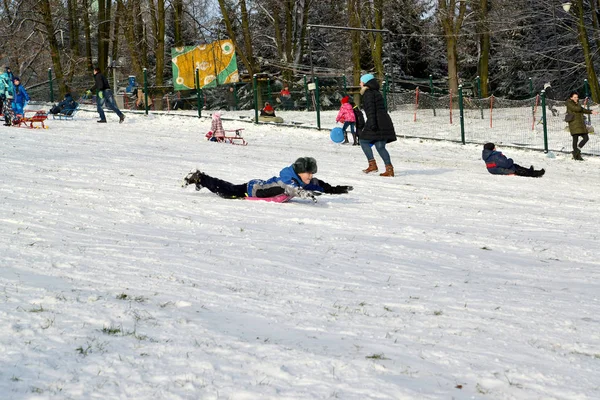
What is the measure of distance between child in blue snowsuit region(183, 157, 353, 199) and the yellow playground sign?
21.7 metres

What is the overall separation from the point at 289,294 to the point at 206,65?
27.0 meters

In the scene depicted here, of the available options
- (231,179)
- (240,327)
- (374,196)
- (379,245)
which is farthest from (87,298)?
(231,179)

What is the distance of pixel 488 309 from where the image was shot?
5062 millimetres

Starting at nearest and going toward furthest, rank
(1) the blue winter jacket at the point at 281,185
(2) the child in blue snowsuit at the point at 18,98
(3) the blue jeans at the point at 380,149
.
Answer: (1) the blue winter jacket at the point at 281,185, (3) the blue jeans at the point at 380,149, (2) the child in blue snowsuit at the point at 18,98

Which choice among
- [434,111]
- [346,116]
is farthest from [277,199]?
[434,111]

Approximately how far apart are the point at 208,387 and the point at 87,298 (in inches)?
59.4

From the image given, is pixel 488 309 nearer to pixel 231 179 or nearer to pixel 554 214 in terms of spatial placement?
pixel 554 214

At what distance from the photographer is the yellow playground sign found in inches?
1221

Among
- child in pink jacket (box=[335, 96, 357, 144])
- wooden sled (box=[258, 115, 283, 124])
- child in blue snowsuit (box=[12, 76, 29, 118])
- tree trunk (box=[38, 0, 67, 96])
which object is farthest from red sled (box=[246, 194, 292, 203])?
tree trunk (box=[38, 0, 67, 96])

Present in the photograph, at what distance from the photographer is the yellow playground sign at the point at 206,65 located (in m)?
31.0

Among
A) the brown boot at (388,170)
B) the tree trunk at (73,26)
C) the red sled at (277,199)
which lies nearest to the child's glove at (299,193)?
the red sled at (277,199)

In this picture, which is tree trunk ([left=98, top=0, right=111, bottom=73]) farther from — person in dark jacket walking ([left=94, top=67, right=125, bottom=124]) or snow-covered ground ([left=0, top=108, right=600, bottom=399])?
snow-covered ground ([left=0, top=108, right=600, bottom=399])

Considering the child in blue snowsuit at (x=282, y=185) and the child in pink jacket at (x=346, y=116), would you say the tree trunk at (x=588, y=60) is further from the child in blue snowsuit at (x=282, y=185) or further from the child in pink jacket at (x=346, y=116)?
the child in blue snowsuit at (x=282, y=185)

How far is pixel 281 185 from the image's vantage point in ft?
31.5
